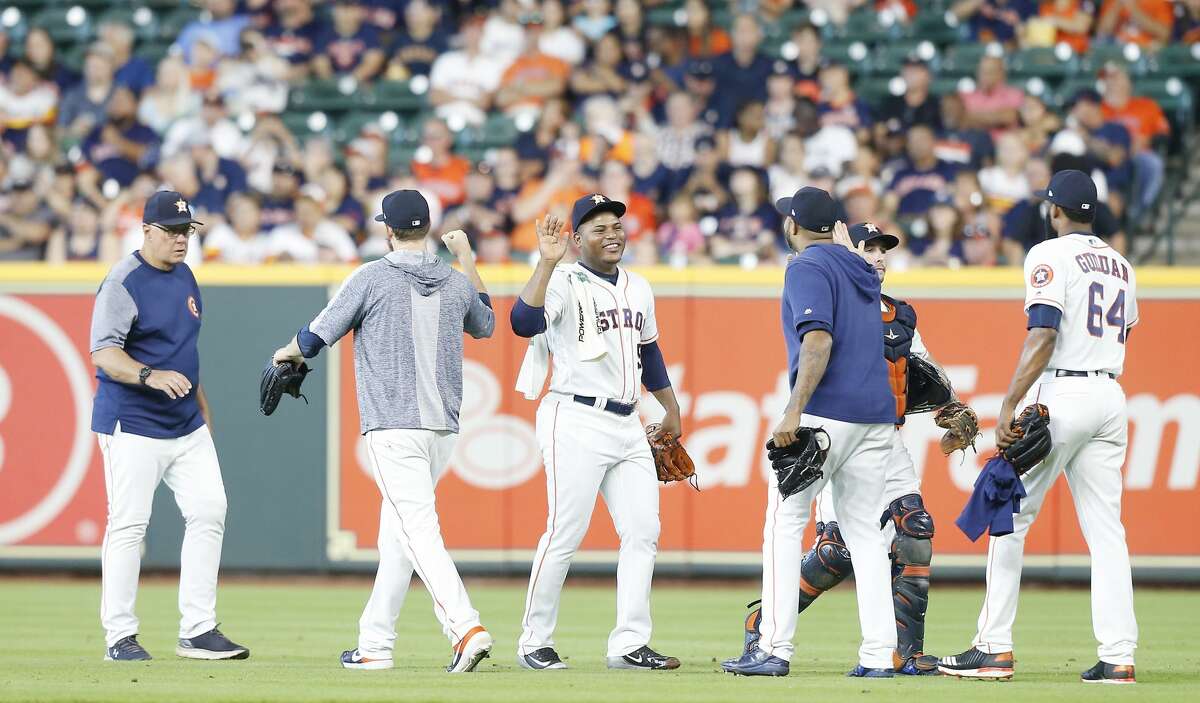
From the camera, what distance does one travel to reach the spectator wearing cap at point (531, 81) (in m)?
14.7

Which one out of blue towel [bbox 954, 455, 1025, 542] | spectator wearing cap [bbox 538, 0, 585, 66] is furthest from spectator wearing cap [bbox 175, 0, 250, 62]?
blue towel [bbox 954, 455, 1025, 542]

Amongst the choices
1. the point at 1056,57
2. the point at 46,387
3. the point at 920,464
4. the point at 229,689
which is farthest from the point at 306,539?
the point at 1056,57

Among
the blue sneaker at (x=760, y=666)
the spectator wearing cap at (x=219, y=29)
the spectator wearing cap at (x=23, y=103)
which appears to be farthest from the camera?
the spectator wearing cap at (x=219, y=29)

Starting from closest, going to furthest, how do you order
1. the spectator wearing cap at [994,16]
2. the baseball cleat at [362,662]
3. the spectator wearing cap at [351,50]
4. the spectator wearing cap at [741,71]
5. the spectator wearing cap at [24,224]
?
the baseball cleat at [362,662] → the spectator wearing cap at [24,224] → the spectator wearing cap at [741,71] → the spectator wearing cap at [994,16] → the spectator wearing cap at [351,50]

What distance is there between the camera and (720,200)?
1291 centimetres

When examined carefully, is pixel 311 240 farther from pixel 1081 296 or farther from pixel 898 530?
pixel 1081 296

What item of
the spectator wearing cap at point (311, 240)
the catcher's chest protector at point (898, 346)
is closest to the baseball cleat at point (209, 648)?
the catcher's chest protector at point (898, 346)

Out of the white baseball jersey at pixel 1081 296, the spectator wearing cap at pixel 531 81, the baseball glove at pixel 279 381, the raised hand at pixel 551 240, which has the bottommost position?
the baseball glove at pixel 279 381

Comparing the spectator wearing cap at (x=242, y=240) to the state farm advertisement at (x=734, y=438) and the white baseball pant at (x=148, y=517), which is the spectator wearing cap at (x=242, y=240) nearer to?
the state farm advertisement at (x=734, y=438)

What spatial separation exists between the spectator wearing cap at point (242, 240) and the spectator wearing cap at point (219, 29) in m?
3.62

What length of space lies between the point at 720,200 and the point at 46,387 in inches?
209

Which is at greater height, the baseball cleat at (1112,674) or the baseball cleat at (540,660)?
the baseball cleat at (1112,674)

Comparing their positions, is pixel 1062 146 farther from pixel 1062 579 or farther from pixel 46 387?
pixel 46 387

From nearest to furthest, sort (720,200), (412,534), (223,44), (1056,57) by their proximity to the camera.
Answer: (412,534) < (720,200) < (1056,57) < (223,44)
